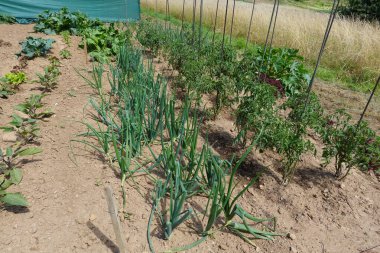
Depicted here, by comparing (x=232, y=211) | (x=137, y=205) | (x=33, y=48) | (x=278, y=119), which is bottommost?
(x=137, y=205)

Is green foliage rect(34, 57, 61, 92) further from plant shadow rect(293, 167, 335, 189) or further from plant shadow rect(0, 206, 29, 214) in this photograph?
plant shadow rect(293, 167, 335, 189)

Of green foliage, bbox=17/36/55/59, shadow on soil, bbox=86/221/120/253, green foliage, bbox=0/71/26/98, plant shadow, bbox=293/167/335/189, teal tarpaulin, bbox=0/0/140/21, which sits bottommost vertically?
plant shadow, bbox=293/167/335/189

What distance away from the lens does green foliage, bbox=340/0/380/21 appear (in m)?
12.9

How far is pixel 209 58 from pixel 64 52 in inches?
101

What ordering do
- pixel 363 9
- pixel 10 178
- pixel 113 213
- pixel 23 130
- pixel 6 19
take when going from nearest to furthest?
pixel 113 213 < pixel 10 178 < pixel 23 130 < pixel 6 19 < pixel 363 9

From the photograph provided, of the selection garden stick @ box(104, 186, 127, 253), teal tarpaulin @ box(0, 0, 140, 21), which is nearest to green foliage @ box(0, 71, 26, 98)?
garden stick @ box(104, 186, 127, 253)

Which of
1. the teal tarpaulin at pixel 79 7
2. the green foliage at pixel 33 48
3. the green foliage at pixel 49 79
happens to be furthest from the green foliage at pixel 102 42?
the teal tarpaulin at pixel 79 7

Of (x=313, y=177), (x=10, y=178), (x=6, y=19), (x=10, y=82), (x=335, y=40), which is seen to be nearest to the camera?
(x=10, y=178)

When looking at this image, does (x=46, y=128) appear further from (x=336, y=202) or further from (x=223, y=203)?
(x=336, y=202)

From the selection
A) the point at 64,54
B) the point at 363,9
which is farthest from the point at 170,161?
the point at 363,9

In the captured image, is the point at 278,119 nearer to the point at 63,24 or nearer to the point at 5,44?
the point at 5,44

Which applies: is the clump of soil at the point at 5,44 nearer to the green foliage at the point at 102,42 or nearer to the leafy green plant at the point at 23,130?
the green foliage at the point at 102,42

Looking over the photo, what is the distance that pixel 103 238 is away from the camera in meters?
1.61

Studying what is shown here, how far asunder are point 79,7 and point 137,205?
757cm
